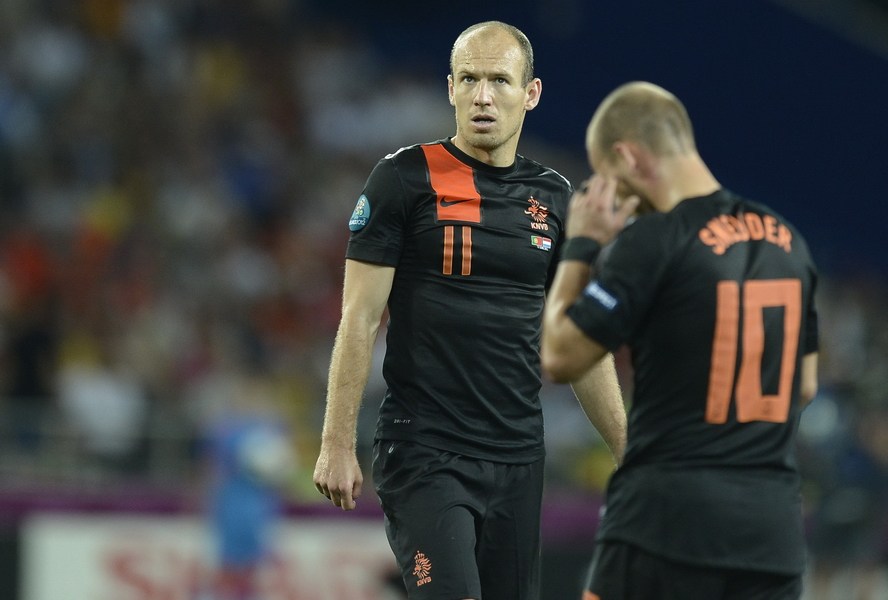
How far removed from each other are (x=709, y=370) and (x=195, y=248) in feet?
31.1

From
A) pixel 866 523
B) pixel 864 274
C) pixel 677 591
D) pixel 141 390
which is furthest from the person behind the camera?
pixel 864 274

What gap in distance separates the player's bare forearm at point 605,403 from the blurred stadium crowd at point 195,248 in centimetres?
582

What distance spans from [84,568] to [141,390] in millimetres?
1853

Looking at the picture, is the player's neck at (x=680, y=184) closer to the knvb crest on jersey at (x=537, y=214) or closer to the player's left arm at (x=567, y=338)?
the player's left arm at (x=567, y=338)

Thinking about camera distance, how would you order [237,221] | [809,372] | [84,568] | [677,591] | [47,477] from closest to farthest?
[677,591]
[809,372]
[84,568]
[47,477]
[237,221]

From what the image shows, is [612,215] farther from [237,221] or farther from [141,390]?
[237,221]

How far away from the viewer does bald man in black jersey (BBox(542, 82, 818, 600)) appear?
3.79 meters

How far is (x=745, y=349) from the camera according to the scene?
3.80 metres

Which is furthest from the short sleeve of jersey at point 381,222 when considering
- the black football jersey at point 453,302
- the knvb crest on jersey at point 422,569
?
the knvb crest on jersey at point 422,569

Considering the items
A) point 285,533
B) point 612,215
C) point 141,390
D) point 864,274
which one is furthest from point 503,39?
point 864,274

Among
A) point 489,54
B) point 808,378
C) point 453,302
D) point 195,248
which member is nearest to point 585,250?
point 808,378

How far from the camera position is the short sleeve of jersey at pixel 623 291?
3.77m

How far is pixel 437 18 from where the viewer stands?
1636 cm

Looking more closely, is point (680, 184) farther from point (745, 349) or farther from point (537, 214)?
point (537, 214)
